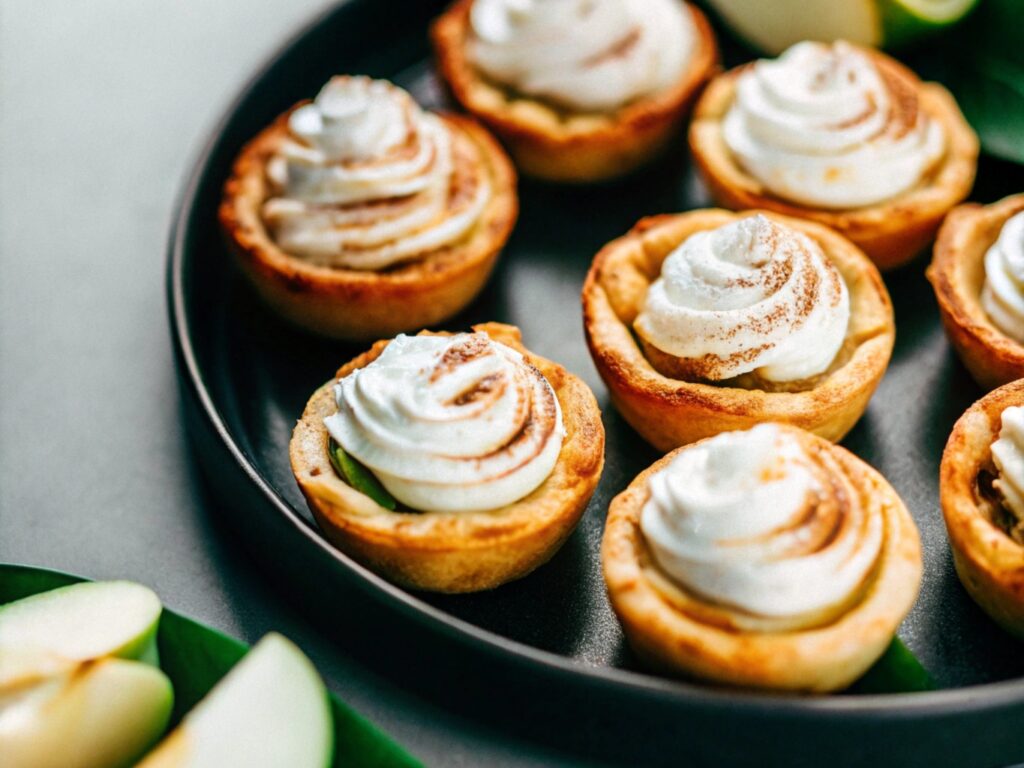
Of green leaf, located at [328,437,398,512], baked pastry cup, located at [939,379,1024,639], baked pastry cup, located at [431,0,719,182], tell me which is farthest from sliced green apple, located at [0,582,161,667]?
baked pastry cup, located at [431,0,719,182]

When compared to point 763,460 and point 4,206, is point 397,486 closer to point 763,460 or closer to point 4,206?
point 763,460

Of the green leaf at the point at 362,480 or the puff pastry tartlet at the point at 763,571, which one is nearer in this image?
the puff pastry tartlet at the point at 763,571

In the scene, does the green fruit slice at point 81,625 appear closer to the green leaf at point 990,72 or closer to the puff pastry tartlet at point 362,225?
the puff pastry tartlet at point 362,225

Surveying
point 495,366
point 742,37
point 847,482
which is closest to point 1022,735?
point 847,482

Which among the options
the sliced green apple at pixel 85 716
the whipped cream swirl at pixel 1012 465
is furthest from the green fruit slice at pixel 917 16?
the sliced green apple at pixel 85 716

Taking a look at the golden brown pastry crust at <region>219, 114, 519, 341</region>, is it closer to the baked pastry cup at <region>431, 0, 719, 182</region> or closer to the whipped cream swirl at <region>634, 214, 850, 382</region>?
the baked pastry cup at <region>431, 0, 719, 182</region>

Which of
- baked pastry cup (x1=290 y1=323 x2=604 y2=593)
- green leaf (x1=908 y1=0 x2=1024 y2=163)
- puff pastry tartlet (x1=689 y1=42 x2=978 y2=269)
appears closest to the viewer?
baked pastry cup (x1=290 y1=323 x2=604 y2=593)

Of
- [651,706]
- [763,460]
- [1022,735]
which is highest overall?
[763,460]
